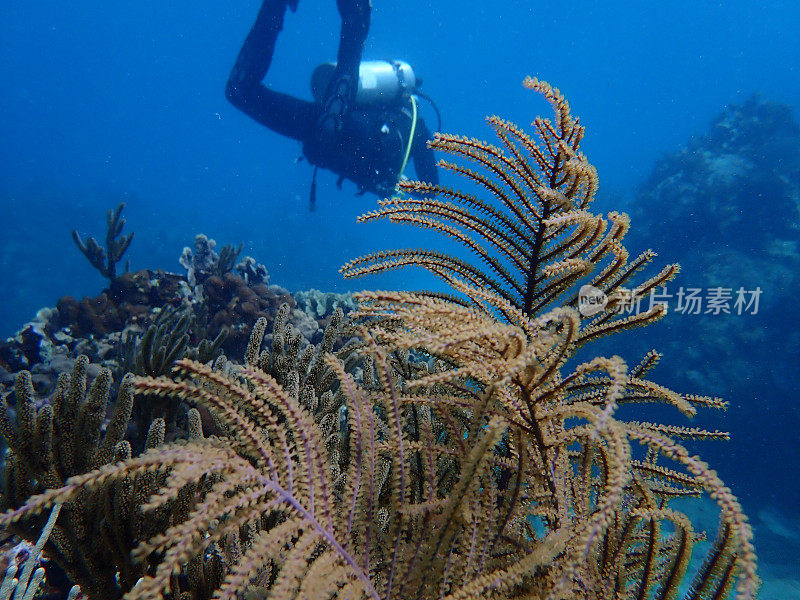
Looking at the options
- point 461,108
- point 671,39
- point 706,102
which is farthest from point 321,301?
point 461,108

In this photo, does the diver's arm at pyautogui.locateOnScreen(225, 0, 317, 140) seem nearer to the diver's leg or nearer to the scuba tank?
the diver's leg

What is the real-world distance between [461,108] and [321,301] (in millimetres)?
118439

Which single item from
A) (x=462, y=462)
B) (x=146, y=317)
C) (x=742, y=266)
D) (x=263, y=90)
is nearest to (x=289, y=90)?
(x=263, y=90)

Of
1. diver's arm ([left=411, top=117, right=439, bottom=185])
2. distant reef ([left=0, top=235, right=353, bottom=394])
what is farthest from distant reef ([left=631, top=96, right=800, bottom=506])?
distant reef ([left=0, top=235, right=353, bottom=394])

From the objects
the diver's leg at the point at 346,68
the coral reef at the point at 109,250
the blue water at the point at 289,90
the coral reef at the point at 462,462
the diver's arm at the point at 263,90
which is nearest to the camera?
the coral reef at the point at 462,462

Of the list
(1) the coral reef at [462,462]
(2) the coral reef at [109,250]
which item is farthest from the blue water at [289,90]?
(1) the coral reef at [462,462]

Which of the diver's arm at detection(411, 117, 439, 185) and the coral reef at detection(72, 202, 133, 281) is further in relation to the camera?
the diver's arm at detection(411, 117, 439, 185)

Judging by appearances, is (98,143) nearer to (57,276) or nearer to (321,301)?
(57,276)

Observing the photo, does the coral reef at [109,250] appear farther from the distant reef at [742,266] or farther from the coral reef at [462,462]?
the distant reef at [742,266]

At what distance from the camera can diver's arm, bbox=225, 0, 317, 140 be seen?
1168cm

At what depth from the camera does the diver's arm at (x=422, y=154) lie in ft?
40.2

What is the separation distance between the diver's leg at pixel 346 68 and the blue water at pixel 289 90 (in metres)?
32.6

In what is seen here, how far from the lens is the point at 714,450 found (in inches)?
549

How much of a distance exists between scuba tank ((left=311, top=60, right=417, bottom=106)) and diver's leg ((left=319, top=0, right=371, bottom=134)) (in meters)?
0.36
